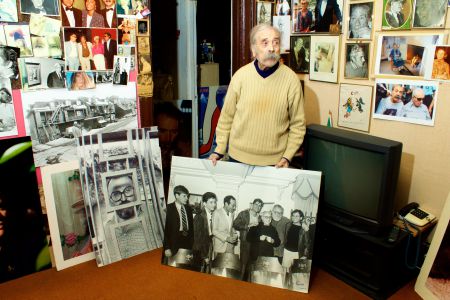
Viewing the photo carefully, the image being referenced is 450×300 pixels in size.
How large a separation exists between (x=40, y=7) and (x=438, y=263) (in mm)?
2281

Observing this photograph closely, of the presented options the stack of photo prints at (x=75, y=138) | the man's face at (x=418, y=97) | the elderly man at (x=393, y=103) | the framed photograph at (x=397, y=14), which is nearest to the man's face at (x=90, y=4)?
the stack of photo prints at (x=75, y=138)

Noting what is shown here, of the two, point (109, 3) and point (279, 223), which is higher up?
point (109, 3)

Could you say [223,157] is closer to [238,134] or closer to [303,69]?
[238,134]

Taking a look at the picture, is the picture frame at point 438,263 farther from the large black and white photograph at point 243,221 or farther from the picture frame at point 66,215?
the picture frame at point 66,215

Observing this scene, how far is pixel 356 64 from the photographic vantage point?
218 centimetres

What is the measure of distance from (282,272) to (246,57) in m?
1.46

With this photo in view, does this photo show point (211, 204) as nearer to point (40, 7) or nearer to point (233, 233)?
point (233, 233)

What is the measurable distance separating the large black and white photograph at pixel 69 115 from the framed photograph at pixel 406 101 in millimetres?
1407

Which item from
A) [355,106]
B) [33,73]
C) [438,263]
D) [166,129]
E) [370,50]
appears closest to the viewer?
[438,263]

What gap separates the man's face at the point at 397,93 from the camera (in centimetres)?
200

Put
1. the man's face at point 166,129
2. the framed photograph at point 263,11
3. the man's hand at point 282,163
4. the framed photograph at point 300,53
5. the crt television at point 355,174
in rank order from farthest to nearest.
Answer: the man's face at point 166,129 → the framed photograph at point 263,11 → the framed photograph at point 300,53 → the man's hand at point 282,163 → the crt television at point 355,174

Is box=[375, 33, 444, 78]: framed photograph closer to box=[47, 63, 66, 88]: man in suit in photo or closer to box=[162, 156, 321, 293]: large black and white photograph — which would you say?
box=[162, 156, 321, 293]: large black and white photograph

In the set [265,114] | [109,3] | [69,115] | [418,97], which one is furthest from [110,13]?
[418,97]

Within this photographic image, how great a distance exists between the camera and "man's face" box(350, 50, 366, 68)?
2.14 metres
